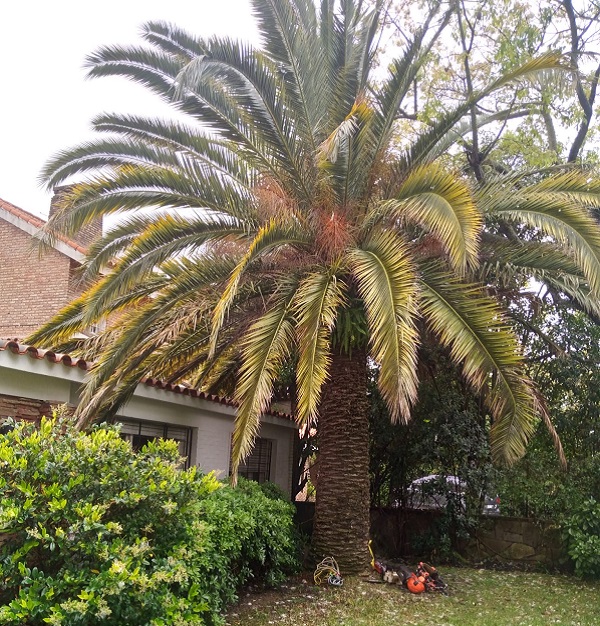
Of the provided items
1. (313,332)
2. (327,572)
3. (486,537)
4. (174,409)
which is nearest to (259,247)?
(313,332)

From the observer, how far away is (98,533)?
5000mm

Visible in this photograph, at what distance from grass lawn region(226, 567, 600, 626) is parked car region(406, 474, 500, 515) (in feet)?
7.43

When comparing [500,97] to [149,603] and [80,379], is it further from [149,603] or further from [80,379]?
[149,603]

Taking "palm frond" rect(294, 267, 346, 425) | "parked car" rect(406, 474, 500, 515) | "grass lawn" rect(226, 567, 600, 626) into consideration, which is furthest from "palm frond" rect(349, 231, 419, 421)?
"parked car" rect(406, 474, 500, 515)

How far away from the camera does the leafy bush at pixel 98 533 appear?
478 centimetres

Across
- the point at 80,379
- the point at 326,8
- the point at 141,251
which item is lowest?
the point at 80,379

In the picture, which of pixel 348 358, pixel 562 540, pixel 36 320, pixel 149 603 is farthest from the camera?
pixel 36 320

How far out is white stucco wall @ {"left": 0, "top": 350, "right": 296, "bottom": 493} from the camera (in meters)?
7.50

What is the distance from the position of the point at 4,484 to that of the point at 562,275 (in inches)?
272

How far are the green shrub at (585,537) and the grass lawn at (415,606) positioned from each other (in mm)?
353

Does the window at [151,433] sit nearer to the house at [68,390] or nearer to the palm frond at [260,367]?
the house at [68,390]

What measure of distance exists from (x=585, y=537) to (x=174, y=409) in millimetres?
6556

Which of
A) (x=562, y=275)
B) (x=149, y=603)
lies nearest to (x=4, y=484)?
(x=149, y=603)

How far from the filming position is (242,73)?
8.20 m
